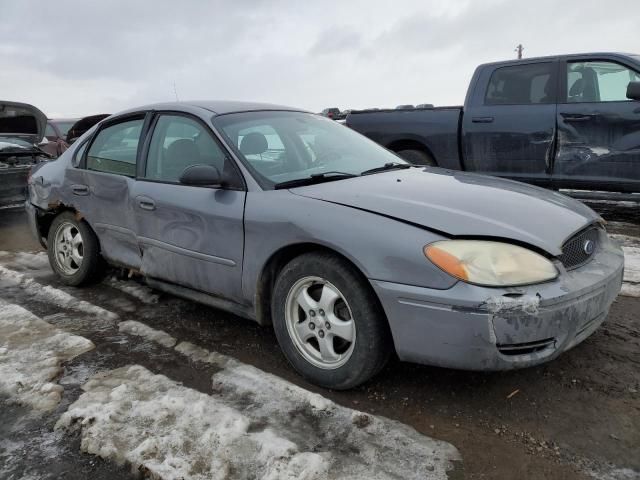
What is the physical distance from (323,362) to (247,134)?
4.87 feet

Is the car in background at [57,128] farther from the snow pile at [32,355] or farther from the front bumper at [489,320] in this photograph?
the front bumper at [489,320]

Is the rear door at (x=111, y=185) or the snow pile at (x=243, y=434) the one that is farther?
the rear door at (x=111, y=185)

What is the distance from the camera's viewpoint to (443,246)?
2.21 metres

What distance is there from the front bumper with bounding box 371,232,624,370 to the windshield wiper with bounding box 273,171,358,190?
835mm

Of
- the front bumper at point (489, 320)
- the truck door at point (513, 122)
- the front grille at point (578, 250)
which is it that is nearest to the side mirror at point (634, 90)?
the truck door at point (513, 122)

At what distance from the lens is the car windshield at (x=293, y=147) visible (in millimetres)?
3018

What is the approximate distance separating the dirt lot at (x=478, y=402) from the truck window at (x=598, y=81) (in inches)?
112

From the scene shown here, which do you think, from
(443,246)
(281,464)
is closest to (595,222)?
(443,246)

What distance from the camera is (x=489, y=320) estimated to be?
209 cm

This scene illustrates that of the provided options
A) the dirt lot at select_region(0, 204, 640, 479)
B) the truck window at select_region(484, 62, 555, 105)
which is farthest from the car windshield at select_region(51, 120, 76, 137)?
the dirt lot at select_region(0, 204, 640, 479)

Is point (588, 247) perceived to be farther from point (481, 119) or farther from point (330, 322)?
point (481, 119)

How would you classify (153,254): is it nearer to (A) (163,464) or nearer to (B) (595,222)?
(A) (163,464)

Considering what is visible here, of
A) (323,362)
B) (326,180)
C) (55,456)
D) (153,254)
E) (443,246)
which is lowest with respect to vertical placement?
(55,456)

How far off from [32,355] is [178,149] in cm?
153
